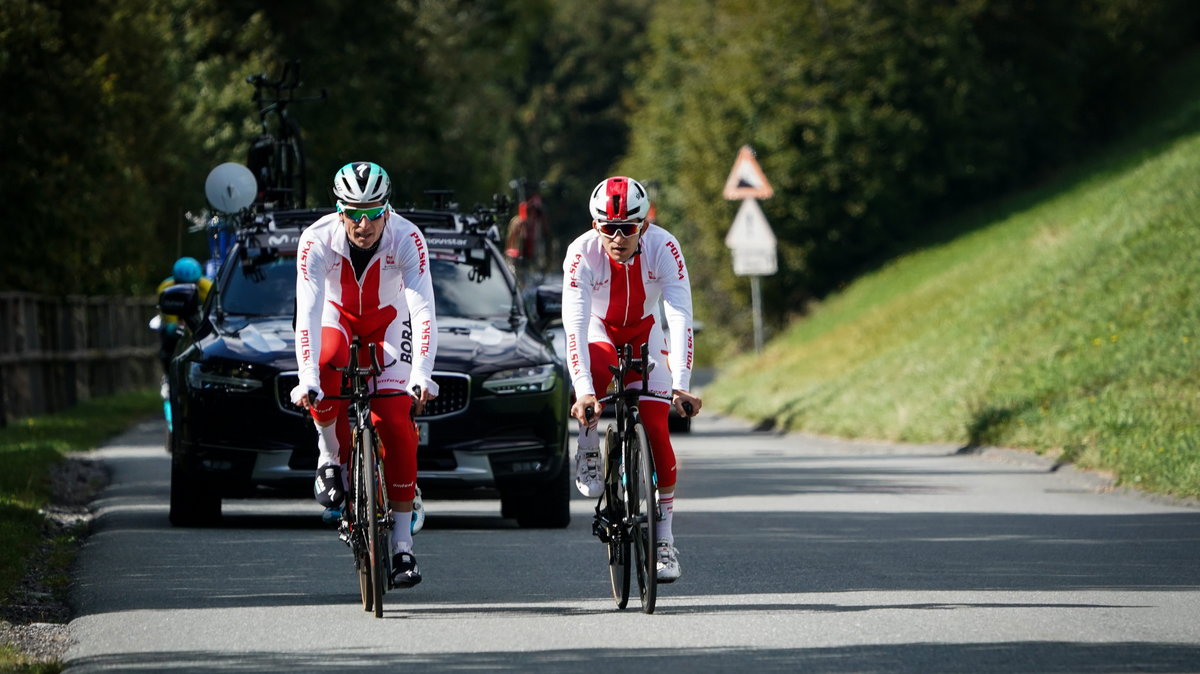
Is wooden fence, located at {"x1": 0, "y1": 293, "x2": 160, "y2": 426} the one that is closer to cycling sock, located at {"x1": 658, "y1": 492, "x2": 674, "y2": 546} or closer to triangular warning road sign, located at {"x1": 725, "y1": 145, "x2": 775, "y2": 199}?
triangular warning road sign, located at {"x1": 725, "y1": 145, "x2": 775, "y2": 199}

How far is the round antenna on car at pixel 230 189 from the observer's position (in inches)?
761

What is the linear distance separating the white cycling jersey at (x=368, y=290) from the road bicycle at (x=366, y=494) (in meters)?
0.12

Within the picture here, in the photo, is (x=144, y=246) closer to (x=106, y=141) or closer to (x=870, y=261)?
(x=106, y=141)

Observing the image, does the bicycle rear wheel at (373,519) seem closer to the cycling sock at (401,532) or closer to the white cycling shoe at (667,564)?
the cycling sock at (401,532)

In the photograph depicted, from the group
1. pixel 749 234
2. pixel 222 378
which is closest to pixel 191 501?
pixel 222 378

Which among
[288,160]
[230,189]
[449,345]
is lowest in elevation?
[449,345]

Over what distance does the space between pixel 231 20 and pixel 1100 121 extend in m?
17.4

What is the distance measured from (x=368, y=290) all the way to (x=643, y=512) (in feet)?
5.26

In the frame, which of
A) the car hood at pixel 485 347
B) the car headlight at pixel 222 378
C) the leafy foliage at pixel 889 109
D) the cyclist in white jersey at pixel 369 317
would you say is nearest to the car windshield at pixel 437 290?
the car hood at pixel 485 347

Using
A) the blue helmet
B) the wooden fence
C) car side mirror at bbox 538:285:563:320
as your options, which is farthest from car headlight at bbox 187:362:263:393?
the wooden fence

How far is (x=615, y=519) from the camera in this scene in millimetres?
10172

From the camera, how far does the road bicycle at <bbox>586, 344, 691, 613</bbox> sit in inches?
385

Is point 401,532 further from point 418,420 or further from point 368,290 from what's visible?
point 418,420

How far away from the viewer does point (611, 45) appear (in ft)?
308
